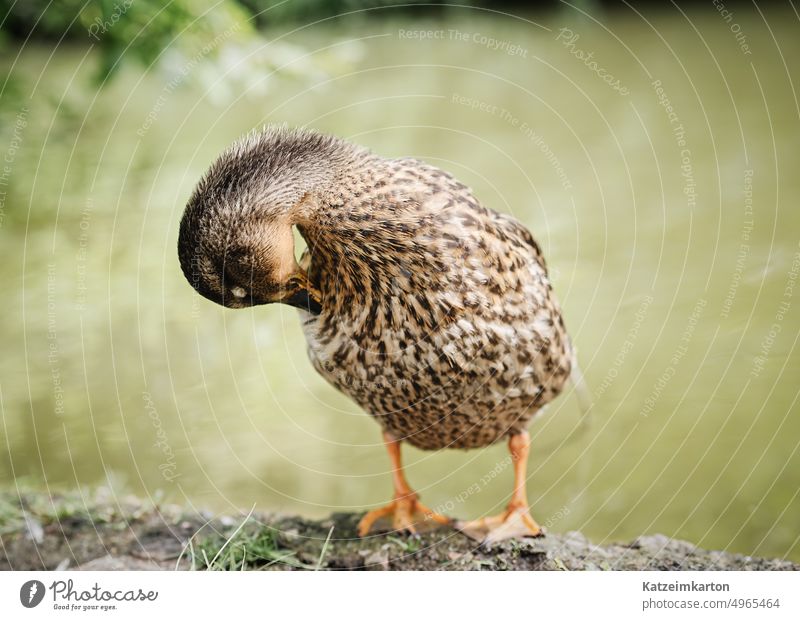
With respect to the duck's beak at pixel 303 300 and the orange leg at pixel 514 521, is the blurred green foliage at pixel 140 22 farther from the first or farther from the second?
the orange leg at pixel 514 521

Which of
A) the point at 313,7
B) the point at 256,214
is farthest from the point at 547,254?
the point at 256,214

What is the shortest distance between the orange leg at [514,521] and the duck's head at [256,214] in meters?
0.88

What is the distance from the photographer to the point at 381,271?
81.7 inches

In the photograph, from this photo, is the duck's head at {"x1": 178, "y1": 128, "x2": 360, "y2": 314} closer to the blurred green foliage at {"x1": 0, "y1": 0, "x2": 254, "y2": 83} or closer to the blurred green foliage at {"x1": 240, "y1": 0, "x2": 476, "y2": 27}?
the blurred green foliage at {"x1": 0, "y1": 0, "x2": 254, "y2": 83}

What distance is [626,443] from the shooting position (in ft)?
10.4

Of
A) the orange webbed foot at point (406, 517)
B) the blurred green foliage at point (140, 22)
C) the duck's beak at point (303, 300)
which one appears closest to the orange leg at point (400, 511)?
the orange webbed foot at point (406, 517)

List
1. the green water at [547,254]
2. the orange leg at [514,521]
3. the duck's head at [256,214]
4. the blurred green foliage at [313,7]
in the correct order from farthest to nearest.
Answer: the blurred green foliage at [313,7], the green water at [547,254], the orange leg at [514,521], the duck's head at [256,214]

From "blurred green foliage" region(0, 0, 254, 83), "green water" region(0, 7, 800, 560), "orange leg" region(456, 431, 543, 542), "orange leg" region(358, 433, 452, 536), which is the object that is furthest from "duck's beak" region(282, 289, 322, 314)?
"blurred green foliage" region(0, 0, 254, 83)

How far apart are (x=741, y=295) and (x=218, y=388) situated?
243cm

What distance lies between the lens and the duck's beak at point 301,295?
206 centimetres

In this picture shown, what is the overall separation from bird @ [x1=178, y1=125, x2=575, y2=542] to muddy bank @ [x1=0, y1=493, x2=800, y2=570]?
1.49 feet

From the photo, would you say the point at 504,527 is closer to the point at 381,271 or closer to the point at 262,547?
the point at 262,547

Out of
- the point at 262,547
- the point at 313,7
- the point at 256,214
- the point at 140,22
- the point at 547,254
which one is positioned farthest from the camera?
the point at 313,7

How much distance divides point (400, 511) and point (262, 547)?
0.46 meters
